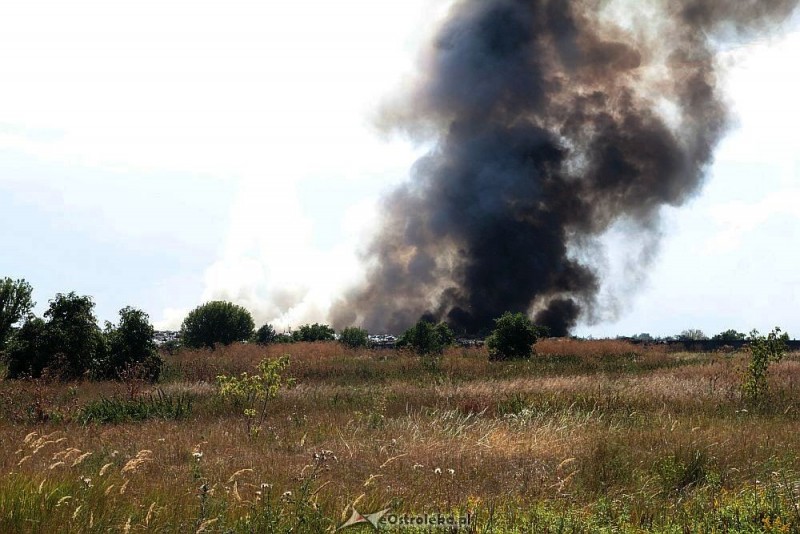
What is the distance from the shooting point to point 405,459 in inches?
367

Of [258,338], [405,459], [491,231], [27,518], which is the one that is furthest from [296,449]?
[491,231]

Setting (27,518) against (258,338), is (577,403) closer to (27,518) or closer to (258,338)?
(27,518)

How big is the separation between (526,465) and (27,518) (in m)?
5.94

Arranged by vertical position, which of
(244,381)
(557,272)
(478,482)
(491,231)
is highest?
(491,231)

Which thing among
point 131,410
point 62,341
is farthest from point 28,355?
point 131,410

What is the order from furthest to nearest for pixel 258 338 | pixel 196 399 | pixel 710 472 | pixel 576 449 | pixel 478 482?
pixel 258 338, pixel 196 399, pixel 576 449, pixel 710 472, pixel 478 482

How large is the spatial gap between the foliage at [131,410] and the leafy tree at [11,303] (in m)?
30.1

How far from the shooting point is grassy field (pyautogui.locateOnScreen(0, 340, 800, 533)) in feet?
20.1

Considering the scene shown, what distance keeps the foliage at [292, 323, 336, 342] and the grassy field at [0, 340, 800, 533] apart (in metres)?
31.9

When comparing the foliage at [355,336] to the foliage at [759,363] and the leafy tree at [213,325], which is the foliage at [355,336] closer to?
the leafy tree at [213,325]

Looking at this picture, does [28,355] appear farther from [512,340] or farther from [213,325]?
[213,325]

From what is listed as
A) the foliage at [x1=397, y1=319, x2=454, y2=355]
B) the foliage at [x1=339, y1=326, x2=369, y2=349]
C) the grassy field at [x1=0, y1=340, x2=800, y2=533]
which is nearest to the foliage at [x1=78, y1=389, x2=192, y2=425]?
the grassy field at [x1=0, y1=340, x2=800, y2=533]

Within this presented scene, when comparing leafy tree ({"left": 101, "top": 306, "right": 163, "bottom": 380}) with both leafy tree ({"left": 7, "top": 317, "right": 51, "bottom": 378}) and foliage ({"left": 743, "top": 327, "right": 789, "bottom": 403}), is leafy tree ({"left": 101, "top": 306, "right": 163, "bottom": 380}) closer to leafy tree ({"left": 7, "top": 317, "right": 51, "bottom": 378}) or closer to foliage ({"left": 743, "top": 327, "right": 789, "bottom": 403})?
leafy tree ({"left": 7, "top": 317, "right": 51, "bottom": 378})

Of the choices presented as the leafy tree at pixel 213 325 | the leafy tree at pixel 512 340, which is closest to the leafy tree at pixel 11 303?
the leafy tree at pixel 213 325
